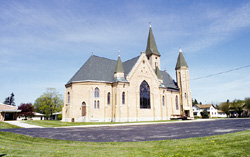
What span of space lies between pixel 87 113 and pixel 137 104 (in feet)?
40.0

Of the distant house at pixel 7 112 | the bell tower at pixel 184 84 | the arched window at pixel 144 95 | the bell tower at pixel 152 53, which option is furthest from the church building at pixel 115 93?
the distant house at pixel 7 112

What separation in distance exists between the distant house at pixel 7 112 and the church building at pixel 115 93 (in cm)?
1657

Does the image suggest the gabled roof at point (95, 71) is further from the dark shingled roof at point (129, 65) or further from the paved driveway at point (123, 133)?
the paved driveway at point (123, 133)

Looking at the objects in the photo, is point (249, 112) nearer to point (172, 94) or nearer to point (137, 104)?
point (172, 94)

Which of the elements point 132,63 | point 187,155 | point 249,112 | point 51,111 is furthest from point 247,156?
point 249,112

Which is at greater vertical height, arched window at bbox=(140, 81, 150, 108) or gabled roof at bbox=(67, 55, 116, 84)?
gabled roof at bbox=(67, 55, 116, 84)

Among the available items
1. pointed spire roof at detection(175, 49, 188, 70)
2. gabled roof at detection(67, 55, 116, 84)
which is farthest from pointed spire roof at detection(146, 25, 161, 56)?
gabled roof at detection(67, 55, 116, 84)

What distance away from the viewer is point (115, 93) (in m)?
40.5

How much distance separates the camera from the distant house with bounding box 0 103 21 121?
4448 centimetres

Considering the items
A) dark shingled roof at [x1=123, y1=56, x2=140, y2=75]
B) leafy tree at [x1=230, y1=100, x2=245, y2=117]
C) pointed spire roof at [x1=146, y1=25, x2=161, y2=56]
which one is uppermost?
pointed spire roof at [x1=146, y1=25, x2=161, y2=56]

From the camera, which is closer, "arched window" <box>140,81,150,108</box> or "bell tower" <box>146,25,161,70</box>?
"arched window" <box>140,81,150,108</box>

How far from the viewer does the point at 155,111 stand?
4531cm

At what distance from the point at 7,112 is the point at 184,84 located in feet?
173

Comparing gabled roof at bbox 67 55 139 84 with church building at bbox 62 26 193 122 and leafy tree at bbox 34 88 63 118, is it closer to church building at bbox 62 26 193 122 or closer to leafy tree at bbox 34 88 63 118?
church building at bbox 62 26 193 122
